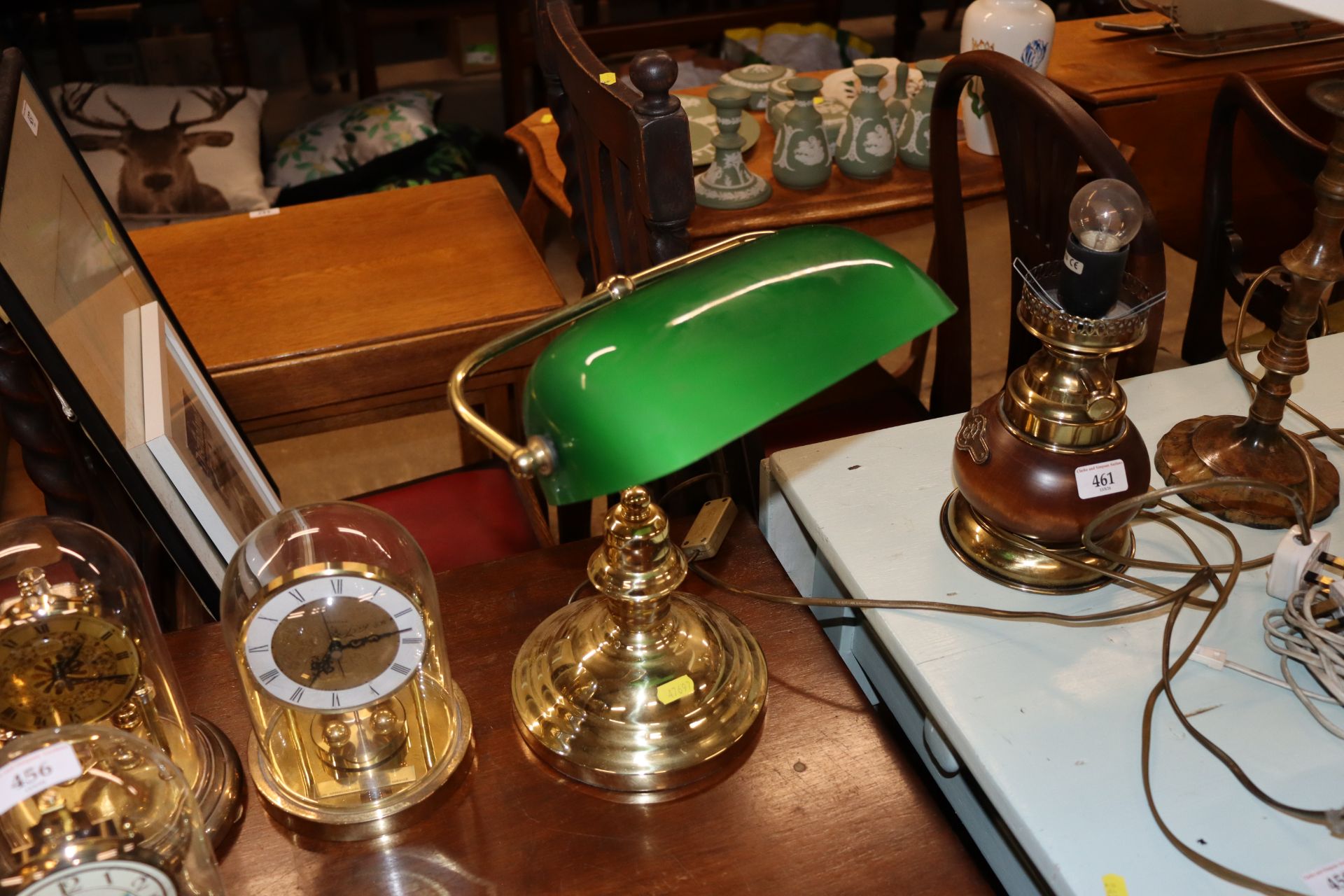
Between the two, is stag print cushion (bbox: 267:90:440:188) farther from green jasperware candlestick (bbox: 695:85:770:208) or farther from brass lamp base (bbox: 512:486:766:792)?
brass lamp base (bbox: 512:486:766:792)

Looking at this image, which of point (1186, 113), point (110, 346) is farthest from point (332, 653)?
point (1186, 113)

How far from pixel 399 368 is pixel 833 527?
0.78 metres

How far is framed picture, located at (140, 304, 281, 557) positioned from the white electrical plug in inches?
35.8

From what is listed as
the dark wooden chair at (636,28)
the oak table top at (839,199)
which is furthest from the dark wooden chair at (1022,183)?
the dark wooden chair at (636,28)

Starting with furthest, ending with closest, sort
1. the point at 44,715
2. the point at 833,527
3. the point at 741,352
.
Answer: the point at 833,527 < the point at 44,715 < the point at 741,352

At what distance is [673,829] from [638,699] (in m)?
0.10

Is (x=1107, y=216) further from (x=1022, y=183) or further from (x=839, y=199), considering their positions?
(x=839, y=199)

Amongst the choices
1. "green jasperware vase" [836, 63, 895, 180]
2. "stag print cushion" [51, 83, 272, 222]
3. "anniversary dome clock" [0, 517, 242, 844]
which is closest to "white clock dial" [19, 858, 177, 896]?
"anniversary dome clock" [0, 517, 242, 844]

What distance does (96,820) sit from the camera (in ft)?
2.04

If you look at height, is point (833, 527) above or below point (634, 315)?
below

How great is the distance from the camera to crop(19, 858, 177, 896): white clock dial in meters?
0.58

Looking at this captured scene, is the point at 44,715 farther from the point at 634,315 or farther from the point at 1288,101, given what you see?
the point at 1288,101

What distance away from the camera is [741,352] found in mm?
543

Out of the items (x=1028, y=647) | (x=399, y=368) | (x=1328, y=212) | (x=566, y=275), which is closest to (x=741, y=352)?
(x=1028, y=647)
